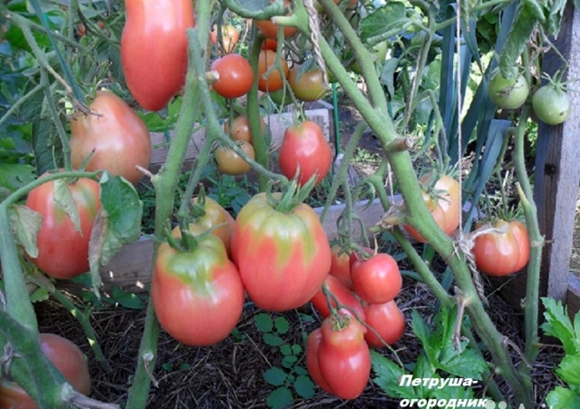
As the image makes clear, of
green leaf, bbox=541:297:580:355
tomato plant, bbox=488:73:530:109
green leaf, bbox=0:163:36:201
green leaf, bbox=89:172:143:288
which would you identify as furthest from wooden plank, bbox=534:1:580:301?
green leaf, bbox=0:163:36:201

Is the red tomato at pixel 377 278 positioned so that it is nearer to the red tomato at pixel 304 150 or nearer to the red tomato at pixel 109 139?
the red tomato at pixel 304 150

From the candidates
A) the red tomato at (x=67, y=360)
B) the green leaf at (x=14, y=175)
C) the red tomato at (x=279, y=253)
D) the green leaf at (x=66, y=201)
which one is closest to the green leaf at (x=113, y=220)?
the green leaf at (x=66, y=201)

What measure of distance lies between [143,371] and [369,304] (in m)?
0.43

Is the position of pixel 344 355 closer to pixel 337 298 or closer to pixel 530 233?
pixel 337 298

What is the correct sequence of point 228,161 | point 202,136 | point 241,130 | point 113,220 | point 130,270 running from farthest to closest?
point 202,136 → point 130,270 → point 228,161 → point 241,130 → point 113,220

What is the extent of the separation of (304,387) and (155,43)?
0.88m

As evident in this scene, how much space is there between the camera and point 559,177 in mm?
1199

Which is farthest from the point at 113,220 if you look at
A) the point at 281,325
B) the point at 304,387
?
the point at 281,325

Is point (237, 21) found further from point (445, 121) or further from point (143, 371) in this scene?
point (143, 371)

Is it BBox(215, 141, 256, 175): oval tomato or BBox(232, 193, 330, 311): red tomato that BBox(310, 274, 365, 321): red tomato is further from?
BBox(215, 141, 256, 175): oval tomato

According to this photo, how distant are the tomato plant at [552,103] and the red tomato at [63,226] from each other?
87 centimetres

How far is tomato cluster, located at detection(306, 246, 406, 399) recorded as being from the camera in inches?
35.2

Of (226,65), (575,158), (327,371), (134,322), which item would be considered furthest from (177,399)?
(575,158)

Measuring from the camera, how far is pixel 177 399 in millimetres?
1220
